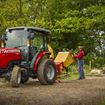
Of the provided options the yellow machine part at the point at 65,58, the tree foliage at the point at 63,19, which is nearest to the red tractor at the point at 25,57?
the yellow machine part at the point at 65,58

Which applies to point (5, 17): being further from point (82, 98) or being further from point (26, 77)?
point (82, 98)

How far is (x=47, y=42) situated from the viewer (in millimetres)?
20172

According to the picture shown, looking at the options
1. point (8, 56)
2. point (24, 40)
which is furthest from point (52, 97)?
point (24, 40)

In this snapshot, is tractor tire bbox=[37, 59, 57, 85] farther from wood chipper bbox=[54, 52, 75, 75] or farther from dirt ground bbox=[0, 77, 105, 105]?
dirt ground bbox=[0, 77, 105, 105]

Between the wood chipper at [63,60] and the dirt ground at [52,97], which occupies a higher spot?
the wood chipper at [63,60]

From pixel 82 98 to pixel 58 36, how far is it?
77.5 ft

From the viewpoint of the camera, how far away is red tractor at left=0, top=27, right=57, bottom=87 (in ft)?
59.2

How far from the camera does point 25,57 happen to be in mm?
18578

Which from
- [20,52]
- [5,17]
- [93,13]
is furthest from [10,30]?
[5,17]

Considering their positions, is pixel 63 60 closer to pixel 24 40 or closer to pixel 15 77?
pixel 24 40

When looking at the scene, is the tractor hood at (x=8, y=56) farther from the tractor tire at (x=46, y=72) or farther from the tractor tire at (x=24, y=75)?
the tractor tire at (x=46, y=72)

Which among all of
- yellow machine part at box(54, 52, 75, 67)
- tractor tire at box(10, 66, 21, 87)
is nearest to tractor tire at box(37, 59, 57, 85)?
tractor tire at box(10, 66, 21, 87)

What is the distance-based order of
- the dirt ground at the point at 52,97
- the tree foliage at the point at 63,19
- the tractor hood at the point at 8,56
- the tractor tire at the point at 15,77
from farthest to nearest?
the tree foliage at the point at 63,19, the tractor hood at the point at 8,56, the tractor tire at the point at 15,77, the dirt ground at the point at 52,97

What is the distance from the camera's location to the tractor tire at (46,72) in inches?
738
